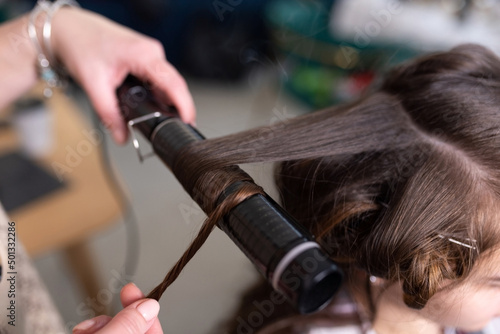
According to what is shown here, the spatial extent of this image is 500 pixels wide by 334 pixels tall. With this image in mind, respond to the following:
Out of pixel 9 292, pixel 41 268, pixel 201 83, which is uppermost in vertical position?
pixel 9 292

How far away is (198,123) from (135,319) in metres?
0.47

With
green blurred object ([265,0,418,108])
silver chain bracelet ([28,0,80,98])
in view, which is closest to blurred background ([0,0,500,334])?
green blurred object ([265,0,418,108])

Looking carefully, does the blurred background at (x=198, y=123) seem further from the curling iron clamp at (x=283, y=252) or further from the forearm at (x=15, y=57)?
the forearm at (x=15, y=57)

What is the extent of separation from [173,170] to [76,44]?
0.37m

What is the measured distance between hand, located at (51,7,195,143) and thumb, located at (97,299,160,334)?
290mm

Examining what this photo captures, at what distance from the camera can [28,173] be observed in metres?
1.11

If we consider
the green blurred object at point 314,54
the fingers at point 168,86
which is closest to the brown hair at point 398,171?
the fingers at point 168,86

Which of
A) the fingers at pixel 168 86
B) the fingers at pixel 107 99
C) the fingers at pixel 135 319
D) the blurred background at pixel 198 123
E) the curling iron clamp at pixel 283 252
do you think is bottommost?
the blurred background at pixel 198 123

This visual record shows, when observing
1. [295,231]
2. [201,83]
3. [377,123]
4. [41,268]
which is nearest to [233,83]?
[201,83]

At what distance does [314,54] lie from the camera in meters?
2.38

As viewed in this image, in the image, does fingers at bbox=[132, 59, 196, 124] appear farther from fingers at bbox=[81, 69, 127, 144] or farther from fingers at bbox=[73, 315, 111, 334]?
fingers at bbox=[73, 315, 111, 334]

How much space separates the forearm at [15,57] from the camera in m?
0.70

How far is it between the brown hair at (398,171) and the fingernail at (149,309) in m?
0.02

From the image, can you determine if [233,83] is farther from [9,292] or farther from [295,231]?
[295,231]
